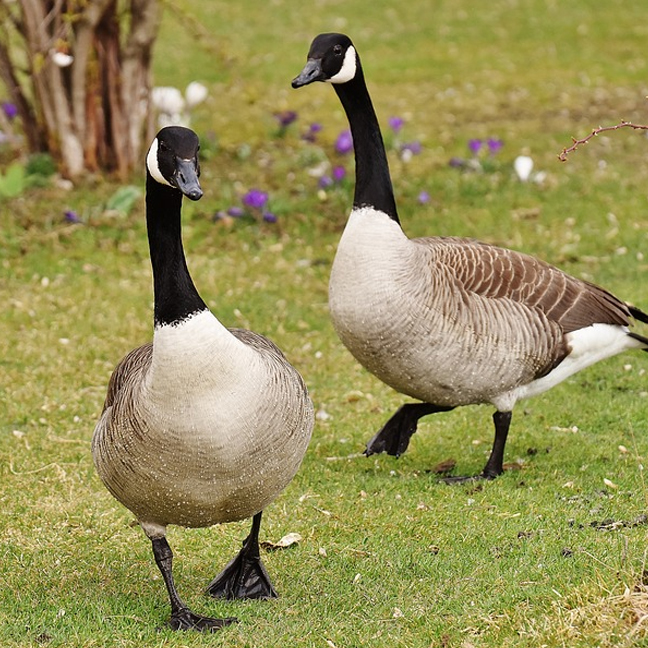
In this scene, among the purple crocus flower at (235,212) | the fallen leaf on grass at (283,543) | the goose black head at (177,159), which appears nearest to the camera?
the goose black head at (177,159)

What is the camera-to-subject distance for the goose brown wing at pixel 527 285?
6066mm

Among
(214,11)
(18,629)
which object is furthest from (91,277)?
(214,11)

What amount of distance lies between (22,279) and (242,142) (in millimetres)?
4092

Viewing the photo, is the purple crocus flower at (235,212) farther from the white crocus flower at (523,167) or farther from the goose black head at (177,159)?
the goose black head at (177,159)

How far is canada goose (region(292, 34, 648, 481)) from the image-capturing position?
19.1ft

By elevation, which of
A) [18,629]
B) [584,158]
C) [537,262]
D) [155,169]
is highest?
[155,169]

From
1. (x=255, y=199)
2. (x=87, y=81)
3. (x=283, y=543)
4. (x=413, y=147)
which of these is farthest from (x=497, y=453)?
(x=87, y=81)

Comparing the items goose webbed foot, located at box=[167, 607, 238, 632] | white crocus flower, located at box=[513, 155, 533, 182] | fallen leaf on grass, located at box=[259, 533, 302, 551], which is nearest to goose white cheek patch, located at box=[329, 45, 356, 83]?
fallen leaf on grass, located at box=[259, 533, 302, 551]

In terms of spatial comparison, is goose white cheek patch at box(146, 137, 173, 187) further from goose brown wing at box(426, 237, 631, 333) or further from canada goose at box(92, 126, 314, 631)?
goose brown wing at box(426, 237, 631, 333)

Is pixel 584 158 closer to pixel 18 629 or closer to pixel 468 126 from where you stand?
pixel 468 126

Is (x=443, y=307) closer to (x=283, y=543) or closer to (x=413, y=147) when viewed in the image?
(x=283, y=543)

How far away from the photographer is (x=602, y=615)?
13.3ft

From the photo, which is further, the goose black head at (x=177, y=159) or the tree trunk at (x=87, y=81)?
the tree trunk at (x=87, y=81)

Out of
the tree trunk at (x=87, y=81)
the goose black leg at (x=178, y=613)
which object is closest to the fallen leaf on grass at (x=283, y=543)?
the goose black leg at (x=178, y=613)
